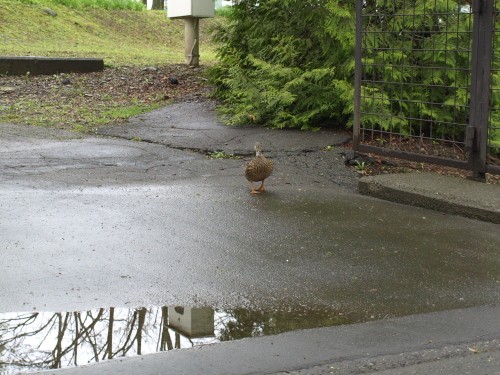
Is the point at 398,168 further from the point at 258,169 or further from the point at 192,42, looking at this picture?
the point at 192,42

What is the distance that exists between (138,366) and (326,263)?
209 centimetres

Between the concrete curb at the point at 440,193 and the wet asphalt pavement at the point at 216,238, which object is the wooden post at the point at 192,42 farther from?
the concrete curb at the point at 440,193

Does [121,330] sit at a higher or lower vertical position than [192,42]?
lower

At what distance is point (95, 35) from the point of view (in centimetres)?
2323

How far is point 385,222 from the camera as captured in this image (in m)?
6.73

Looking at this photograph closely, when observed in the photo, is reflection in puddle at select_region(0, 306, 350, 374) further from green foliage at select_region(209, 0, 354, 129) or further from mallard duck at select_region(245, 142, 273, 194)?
green foliage at select_region(209, 0, 354, 129)

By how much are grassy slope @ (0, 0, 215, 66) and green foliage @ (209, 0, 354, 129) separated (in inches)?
213

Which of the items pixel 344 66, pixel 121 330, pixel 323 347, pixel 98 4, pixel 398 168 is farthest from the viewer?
pixel 98 4

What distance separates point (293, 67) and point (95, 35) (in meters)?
13.6

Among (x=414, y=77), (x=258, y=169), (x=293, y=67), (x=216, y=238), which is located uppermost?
(x=293, y=67)

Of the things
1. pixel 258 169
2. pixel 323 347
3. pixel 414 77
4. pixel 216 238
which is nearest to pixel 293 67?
pixel 414 77

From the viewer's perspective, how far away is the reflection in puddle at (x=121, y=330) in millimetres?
3984

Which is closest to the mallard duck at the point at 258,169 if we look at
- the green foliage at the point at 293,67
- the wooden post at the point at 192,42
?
the green foliage at the point at 293,67

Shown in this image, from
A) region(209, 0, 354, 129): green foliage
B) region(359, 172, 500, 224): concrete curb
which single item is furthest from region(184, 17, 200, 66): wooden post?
region(359, 172, 500, 224): concrete curb
